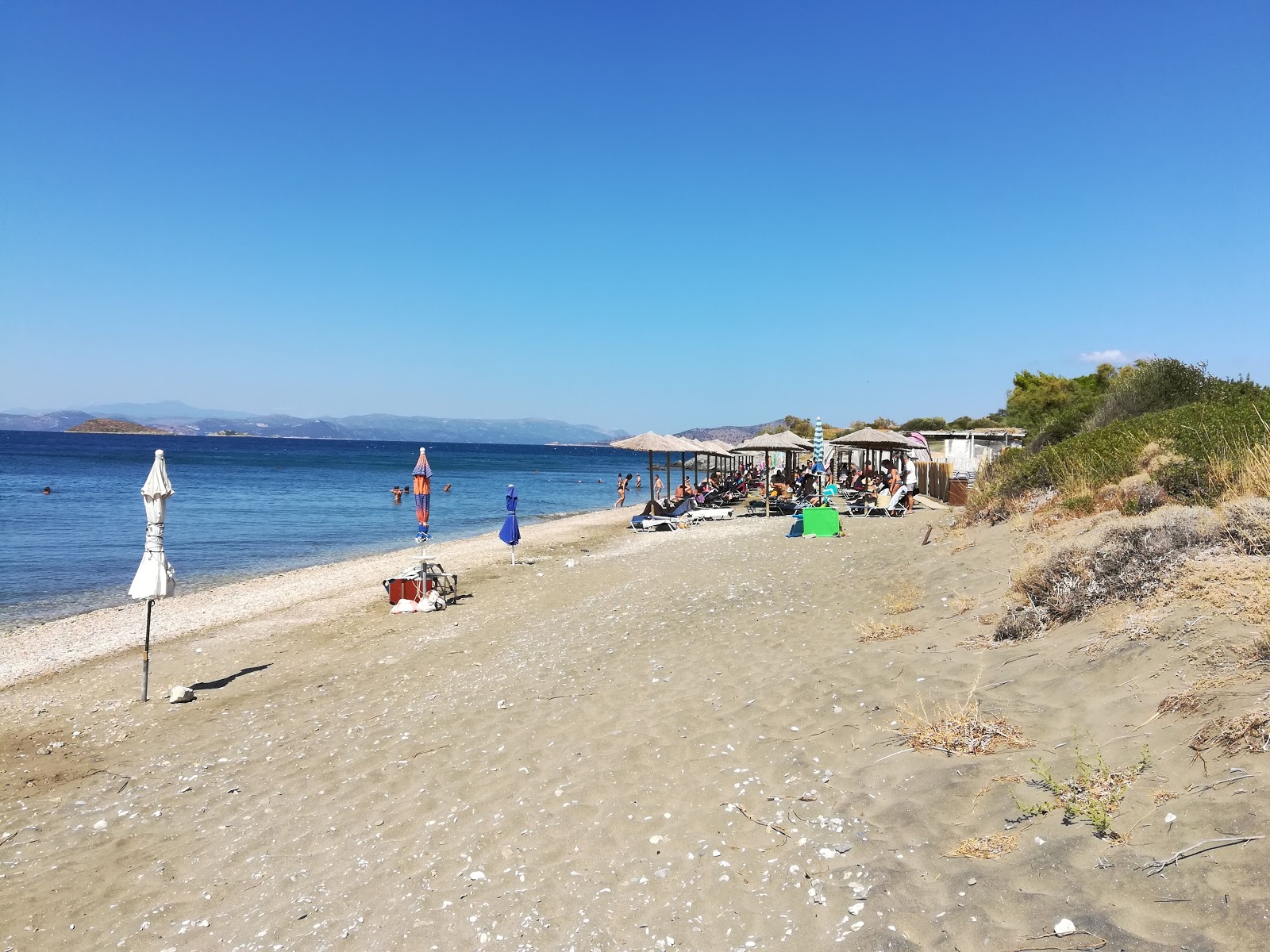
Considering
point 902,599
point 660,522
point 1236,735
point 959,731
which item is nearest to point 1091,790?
point 1236,735

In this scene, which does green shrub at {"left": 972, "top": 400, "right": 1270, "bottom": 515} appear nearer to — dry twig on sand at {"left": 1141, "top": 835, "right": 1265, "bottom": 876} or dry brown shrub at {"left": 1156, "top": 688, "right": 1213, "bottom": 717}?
dry brown shrub at {"left": 1156, "top": 688, "right": 1213, "bottom": 717}

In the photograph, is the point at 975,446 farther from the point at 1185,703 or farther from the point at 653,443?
the point at 1185,703

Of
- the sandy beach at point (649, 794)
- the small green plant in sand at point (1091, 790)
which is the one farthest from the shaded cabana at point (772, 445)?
the small green plant in sand at point (1091, 790)

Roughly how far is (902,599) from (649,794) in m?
4.48

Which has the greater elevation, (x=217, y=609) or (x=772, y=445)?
(x=772, y=445)

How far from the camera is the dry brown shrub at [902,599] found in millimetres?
7691

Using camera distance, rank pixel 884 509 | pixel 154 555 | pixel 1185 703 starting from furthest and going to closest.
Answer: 1. pixel 884 509
2. pixel 154 555
3. pixel 1185 703

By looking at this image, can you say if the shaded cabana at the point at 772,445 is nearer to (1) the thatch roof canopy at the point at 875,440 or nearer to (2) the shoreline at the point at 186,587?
(1) the thatch roof canopy at the point at 875,440

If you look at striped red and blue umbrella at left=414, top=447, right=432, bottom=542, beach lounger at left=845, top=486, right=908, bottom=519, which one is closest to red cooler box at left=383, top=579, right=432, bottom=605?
striped red and blue umbrella at left=414, top=447, right=432, bottom=542

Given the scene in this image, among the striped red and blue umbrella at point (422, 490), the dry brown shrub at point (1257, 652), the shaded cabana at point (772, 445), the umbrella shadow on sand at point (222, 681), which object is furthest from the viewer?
the shaded cabana at point (772, 445)

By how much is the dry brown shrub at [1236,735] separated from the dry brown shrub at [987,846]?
3.20 ft

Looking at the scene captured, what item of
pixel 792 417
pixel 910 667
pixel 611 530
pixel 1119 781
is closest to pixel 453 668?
pixel 910 667

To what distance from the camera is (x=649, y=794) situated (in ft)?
14.7

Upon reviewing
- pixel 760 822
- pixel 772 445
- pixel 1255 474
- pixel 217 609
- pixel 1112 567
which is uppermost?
pixel 772 445
